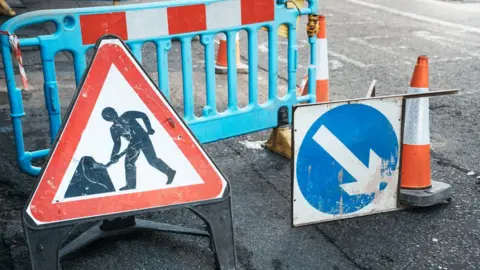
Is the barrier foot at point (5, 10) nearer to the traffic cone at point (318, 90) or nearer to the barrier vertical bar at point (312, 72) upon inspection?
the traffic cone at point (318, 90)

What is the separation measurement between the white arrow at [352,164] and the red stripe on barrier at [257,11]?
47.1 inches

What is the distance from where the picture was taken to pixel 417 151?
4.21 metres

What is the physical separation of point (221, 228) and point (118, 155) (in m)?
0.62

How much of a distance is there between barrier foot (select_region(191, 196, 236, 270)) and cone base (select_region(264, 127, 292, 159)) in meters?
1.88

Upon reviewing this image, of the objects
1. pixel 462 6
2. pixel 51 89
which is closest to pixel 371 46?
pixel 462 6

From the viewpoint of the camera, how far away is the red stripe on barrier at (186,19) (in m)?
4.16

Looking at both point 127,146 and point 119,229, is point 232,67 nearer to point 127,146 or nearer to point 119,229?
point 119,229

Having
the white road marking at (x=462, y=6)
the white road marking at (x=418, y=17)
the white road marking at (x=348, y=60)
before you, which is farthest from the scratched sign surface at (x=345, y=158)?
the white road marking at (x=462, y=6)

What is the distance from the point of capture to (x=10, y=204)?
14.1ft

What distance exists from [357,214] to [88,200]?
67.0 inches

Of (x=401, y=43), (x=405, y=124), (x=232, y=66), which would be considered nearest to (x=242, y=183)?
(x=232, y=66)

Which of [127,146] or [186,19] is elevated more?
[186,19]

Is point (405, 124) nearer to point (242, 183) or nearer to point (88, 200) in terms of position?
point (242, 183)

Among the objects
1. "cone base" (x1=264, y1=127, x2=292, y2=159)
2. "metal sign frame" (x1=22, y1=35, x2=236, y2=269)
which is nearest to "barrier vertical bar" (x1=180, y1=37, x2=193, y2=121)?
"cone base" (x1=264, y1=127, x2=292, y2=159)
